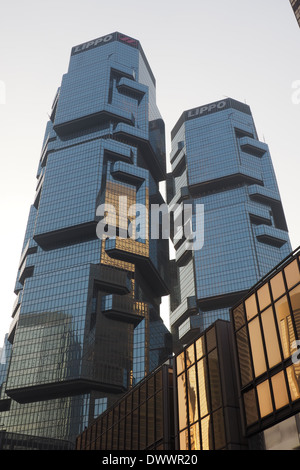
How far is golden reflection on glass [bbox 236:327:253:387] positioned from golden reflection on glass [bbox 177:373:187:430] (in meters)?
7.09

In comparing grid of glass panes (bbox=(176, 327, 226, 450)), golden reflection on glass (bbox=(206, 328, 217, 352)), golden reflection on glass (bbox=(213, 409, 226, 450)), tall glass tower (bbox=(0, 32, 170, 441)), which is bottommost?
golden reflection on glass (bbox=(213, 409, 226, 450))

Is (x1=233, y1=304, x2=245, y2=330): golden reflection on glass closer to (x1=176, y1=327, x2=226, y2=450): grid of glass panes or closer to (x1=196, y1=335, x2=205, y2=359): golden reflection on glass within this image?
(x1=176, y1=327, x2=226, y2=450): grid of glass panes

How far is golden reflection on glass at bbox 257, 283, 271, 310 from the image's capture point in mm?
34469

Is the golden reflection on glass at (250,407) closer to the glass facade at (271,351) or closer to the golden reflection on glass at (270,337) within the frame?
the glass facade at (271,351)

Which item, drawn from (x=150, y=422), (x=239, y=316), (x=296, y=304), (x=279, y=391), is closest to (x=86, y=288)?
(x=150, y=422)

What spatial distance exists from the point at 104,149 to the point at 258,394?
6195 inches

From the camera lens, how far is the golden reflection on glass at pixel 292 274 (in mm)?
32016

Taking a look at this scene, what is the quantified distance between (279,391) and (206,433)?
7.67 m

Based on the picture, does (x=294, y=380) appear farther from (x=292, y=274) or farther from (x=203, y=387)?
(x=203, y=387)

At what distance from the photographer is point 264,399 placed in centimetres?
3219

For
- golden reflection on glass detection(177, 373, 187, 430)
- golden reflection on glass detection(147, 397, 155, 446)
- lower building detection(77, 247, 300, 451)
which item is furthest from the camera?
golden reflection on glass detection(147, 397, 155, 446)

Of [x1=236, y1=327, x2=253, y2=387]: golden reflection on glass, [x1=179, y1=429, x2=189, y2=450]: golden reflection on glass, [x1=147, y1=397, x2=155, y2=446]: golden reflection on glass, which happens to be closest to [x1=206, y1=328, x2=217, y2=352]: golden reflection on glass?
[x1=236, y1=327, x2=253, y2=387]: golden reflection on glass

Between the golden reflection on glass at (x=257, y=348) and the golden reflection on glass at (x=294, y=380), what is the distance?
298 centimetres
